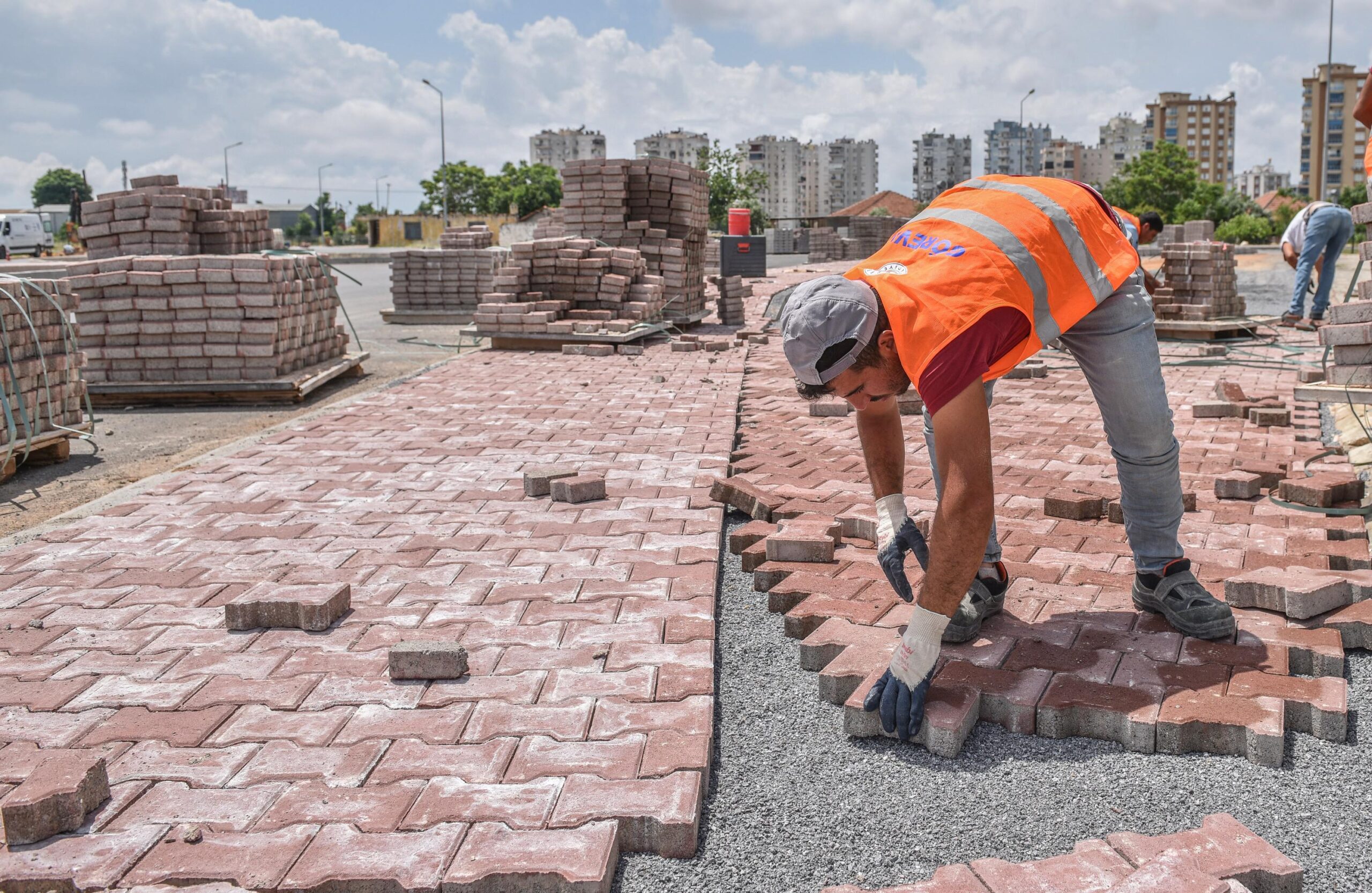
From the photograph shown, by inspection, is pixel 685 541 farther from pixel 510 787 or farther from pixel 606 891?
pixel 606 891

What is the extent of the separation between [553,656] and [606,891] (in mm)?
1216

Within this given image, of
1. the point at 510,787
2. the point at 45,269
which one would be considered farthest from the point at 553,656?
the point at 45,269

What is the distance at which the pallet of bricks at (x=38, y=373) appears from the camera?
6.25 m

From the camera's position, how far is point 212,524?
4.92 meters

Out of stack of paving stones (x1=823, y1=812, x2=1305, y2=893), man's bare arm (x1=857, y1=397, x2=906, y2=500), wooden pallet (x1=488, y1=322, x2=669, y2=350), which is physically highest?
wooden pallet (x1=488, y1=322, x2=669, y2=350)

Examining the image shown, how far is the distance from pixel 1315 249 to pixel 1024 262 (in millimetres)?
10561

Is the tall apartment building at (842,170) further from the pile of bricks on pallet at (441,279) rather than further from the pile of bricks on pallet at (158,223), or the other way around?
the pile of bricks on pallet at (158,223)

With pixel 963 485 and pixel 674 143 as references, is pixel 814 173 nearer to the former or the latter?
pixel 674 143

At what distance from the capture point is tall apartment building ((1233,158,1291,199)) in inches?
6993

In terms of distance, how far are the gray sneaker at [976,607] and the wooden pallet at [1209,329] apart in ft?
32.5

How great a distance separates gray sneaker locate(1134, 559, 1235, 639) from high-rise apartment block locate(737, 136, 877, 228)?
131155 mm

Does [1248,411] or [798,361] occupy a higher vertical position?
[798,361]

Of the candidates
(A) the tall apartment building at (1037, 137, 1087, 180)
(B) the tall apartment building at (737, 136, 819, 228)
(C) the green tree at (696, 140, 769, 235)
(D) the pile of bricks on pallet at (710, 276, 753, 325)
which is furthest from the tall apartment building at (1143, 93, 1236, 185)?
(D) the pile of bricks on pallet at (710, 276, 753, 325)

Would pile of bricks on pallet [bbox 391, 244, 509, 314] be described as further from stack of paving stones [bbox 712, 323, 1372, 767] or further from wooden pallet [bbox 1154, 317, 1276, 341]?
stack of paving stones [bbox 712, 323, 1372, 767]
